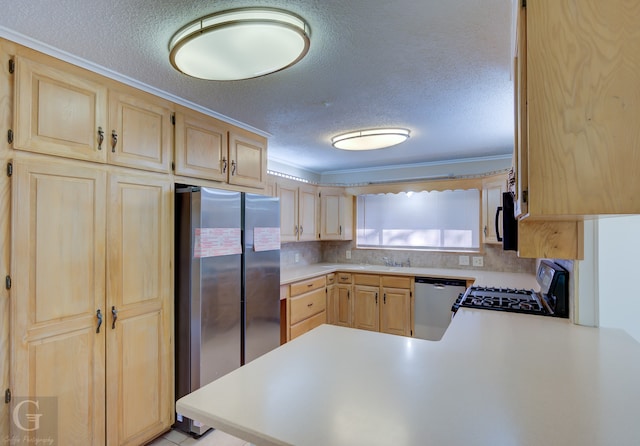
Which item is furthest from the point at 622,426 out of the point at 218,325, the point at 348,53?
the point at 218,325

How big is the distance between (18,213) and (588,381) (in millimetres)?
2387

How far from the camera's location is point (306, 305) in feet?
11.8

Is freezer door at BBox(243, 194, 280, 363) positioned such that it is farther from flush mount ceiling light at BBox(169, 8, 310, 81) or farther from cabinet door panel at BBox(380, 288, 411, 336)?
cabinet door panel at BBox(380, 288, 411, 336)

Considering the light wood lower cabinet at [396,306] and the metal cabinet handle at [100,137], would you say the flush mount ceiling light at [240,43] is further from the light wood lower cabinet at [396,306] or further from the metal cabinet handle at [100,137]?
the light wood lower cabinet at [396,306]

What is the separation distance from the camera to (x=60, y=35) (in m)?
1.47

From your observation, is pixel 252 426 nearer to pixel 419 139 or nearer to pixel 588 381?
pixel 588 381

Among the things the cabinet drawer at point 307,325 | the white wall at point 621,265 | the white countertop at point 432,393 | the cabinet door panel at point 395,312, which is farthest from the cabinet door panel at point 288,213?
the white wall at point 621,265

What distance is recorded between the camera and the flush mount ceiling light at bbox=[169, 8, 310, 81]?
1.30 meters

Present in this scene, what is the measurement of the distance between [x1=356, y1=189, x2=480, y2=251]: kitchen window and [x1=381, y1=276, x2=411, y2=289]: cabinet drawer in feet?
2.45

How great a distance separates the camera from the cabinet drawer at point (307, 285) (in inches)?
133

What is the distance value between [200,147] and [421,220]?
305 cm

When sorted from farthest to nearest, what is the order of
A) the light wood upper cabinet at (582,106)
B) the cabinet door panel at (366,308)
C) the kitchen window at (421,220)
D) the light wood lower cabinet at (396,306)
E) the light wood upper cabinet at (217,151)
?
the kitchen window at (421,220) → the cabinet door panel at (366,308) → the light wood lower cabinet at (396,306) → the light wood upper cabinet at (217,151) → the light wood upper cabinet at (582,106)

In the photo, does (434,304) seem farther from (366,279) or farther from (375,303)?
(366,279)

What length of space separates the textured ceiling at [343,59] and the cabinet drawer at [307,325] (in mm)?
2030
